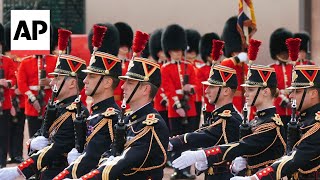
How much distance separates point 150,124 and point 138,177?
0.32 meters

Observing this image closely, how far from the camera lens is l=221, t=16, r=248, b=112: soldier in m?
11.4

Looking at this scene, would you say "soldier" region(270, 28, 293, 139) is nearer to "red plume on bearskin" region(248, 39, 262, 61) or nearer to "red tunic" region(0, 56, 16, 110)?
"red tunic" region(0, 56, 16, 110)

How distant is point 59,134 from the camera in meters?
7.60

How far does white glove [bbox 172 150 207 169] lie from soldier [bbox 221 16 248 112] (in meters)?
3.45

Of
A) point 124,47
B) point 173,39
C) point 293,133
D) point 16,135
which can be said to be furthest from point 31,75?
point 293,133

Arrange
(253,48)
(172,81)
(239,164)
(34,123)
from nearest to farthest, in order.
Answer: (239,164), (253,48), (34,123), (172,81)

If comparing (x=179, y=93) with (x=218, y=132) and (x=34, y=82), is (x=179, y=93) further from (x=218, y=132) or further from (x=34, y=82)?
(x=218, y=132)

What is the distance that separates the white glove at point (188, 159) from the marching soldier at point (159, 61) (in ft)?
15.4

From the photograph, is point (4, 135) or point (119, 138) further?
point (4, 135)

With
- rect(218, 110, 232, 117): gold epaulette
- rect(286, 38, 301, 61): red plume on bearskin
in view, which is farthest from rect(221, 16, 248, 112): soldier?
rect(286, 38, 301, 61): red plume on bearskin

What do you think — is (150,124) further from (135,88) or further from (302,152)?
(302,152)

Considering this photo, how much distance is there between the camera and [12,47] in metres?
13.0

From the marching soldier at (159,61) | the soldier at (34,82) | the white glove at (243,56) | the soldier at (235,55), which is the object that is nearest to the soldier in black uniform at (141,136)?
the soldier at (235,55)

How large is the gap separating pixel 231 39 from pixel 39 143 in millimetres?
5632
